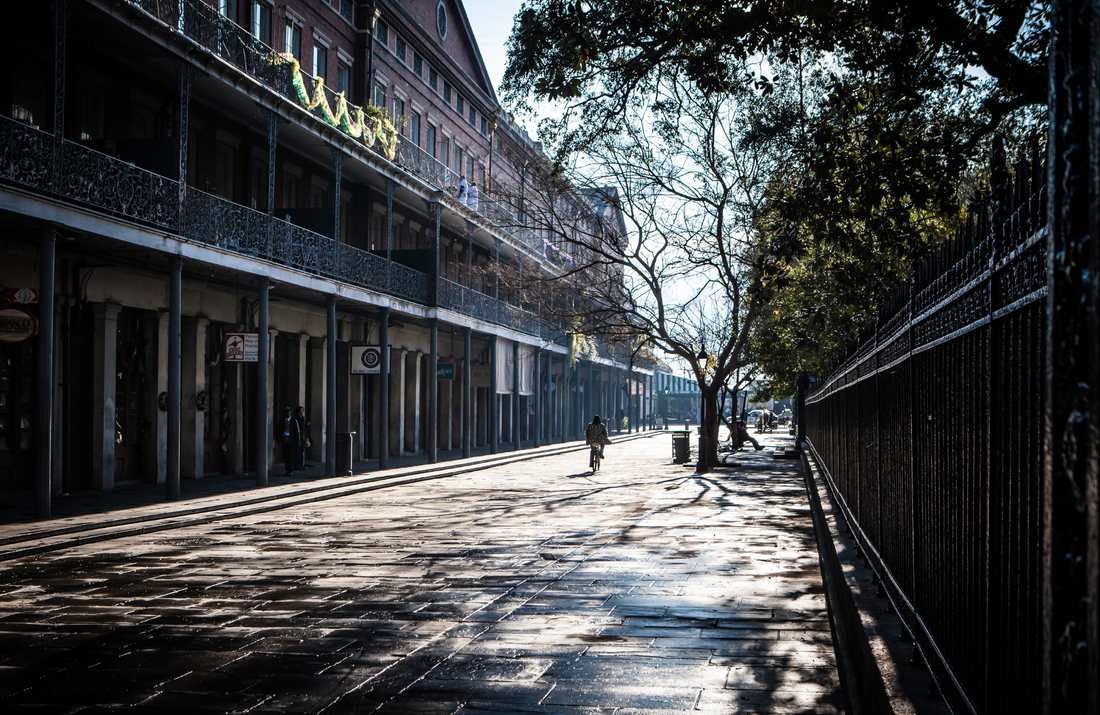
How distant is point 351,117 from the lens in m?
25.9

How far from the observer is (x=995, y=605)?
9.39 ft

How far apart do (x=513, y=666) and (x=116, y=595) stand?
4252 mm

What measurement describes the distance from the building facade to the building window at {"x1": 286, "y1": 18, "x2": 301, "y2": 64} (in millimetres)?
79

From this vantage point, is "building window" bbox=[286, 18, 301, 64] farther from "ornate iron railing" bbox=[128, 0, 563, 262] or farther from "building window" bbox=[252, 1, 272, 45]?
"ornate iron railing" bbox=[128, 0, 563, 262]

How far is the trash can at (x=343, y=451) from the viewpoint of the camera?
22703 mm

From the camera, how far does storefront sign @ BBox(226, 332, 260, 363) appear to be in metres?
18.9

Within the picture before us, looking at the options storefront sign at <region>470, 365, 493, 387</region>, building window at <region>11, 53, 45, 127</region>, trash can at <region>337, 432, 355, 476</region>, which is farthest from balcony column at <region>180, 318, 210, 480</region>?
storefront sign at <region>470, 365, 493, 387</region>

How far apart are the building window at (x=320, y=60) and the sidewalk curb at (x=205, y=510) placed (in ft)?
35.6

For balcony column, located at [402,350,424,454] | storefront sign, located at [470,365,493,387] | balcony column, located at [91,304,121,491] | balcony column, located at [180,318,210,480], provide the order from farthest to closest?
storefront sign, located at [470,365,493,387]
balcony column, located at [402,350,424,454]
balcony column, located at [180,318,210,480]
balcony column, located at [91,304,121,491]

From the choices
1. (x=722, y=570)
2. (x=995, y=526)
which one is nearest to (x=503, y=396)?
(x=722, y=570)

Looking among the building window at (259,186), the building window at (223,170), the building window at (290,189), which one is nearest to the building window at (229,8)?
the building window at (223,170)

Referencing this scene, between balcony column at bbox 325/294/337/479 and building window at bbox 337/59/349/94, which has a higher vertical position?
building window at bbox 337/59/349/94

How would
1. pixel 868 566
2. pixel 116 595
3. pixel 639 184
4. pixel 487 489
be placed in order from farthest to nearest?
pixel 639 184 → pixel 487 489 → pixel 116 595 → pixel 868 566

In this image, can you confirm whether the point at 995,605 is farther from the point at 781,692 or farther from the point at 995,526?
the point at 781,692
